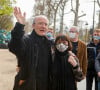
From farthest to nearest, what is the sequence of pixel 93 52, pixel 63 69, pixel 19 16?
pixel 93 52
pixel 63 69
pixel 19 16

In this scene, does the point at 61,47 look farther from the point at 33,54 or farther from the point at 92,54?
the point at 92,54

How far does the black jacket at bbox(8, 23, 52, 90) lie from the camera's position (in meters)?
4.11

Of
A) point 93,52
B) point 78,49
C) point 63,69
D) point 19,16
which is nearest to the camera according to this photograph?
point 19,16

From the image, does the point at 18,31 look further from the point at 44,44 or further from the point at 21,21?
the point at 44,44

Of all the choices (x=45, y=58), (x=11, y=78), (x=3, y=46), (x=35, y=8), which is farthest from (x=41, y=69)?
(x=35, y=8)

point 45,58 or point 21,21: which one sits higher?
point 21,21

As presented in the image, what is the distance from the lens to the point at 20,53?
13.5 ft

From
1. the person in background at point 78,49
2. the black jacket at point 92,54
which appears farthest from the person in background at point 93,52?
the person in background at point 78,49

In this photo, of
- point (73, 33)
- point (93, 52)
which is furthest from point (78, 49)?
point (93, 52)

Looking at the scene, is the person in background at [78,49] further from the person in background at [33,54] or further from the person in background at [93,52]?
the person in background at [33,54]

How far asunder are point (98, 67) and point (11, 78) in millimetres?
5441

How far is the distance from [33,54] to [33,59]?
0.06 m

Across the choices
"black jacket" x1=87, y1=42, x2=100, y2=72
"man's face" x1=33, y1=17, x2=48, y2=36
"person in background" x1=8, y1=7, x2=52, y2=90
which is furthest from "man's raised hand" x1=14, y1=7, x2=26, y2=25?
"black jacket" x1=87, y1=42, x2=100, y2=72

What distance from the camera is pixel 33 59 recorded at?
163 inches
